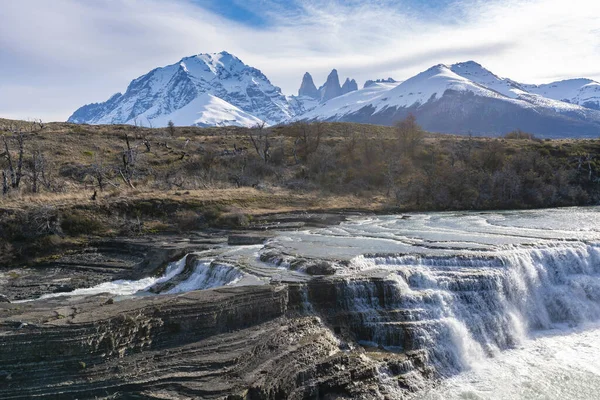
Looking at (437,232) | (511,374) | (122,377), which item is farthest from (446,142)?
(122,377)

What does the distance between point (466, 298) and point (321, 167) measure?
3456 cm

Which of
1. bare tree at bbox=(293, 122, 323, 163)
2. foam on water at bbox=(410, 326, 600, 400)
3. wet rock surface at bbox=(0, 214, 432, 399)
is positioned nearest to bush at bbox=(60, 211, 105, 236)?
wet rock surface at bbox=(0, 214, 432, 399)

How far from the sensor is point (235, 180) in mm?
45969

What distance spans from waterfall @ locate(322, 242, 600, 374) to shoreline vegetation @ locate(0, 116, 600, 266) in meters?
16.5

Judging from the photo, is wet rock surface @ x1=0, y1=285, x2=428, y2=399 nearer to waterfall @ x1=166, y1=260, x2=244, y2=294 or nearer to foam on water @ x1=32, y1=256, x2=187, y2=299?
waterfall @ x1=166, y1=260, x2=244, y2=294

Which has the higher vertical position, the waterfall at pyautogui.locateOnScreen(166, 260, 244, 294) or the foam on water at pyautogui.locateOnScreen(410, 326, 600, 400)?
the waterfall at pyautogui.locateOnScreen(166, 260, 244, 294)

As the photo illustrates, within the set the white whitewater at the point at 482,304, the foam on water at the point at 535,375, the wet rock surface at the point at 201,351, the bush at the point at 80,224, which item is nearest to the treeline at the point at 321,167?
the bush at the point at 80,224

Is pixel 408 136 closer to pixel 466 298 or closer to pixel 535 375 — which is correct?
pixel 466 298

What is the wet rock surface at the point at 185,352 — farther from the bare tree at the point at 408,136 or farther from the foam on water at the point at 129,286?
the bare tree at the point at 408,136

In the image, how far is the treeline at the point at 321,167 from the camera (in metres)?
42.2

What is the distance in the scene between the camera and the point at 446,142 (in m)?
66.2

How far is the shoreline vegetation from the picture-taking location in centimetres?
2956

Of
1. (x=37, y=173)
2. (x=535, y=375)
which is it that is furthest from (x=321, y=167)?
(x=535, y=375)

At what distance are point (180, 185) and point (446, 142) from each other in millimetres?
42148
